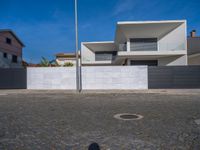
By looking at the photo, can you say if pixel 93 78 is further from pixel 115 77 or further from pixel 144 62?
pixel 144 62

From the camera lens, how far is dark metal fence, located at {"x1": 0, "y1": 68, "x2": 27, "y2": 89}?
15.0 m

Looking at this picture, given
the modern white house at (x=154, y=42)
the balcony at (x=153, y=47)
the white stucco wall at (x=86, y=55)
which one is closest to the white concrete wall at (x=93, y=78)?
the modern white house at (x=154, y=42)

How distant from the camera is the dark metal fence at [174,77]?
13977mm

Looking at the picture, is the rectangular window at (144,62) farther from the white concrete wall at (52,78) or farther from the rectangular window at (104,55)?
the white concrete wall at (52,78)

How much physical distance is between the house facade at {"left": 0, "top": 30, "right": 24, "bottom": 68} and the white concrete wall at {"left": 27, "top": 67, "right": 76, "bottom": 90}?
13.6 metres

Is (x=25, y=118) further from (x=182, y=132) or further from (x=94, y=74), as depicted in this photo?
(x=94, y=74)

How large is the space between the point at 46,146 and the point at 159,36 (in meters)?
20.1

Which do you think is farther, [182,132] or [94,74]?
[94,74]

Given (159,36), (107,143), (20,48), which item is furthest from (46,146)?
(20,48)

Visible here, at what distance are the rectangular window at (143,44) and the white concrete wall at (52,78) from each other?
9.15 m

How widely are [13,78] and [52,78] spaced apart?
12.5ft

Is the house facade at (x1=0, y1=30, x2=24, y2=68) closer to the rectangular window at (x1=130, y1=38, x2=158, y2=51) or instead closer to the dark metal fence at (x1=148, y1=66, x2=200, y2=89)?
the rectangular window at (x1=130, y1=38, x2=158, y2=51)

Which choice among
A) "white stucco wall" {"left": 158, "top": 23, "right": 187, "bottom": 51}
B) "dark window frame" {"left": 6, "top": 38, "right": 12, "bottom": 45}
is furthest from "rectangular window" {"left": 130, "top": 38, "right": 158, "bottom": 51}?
"dark window frame" {"left": 6, "top": 38, "right": 12, "bottom": 45}

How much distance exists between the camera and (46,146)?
3518mm
